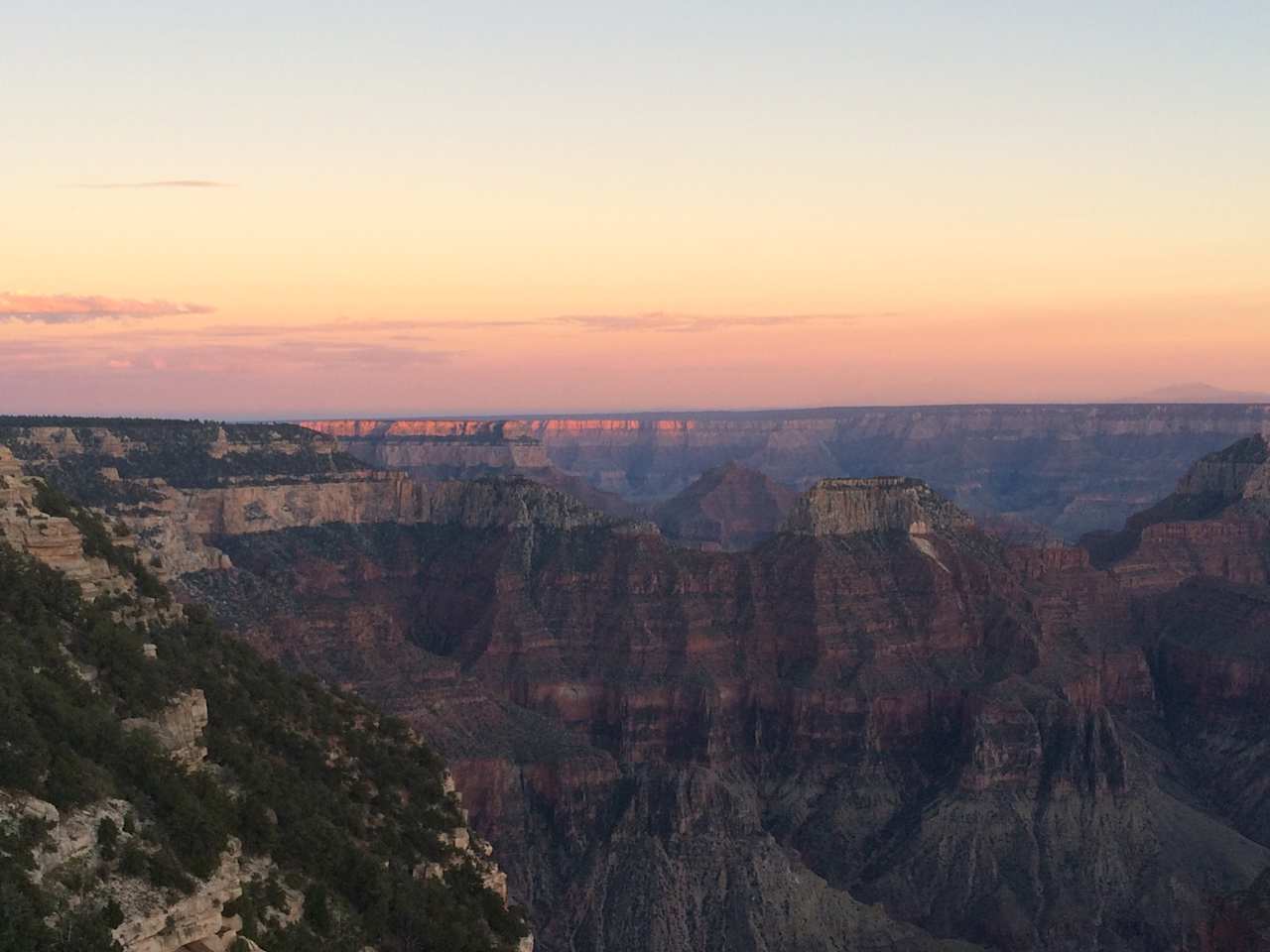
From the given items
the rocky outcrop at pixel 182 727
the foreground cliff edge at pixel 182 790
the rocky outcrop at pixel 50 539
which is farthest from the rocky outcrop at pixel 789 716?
the rocky outcrop at pixel 182 727

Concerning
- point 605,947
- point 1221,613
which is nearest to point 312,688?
point 605,947

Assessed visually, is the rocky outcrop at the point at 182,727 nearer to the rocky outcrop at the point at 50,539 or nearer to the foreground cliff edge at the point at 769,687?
the rocky outcrop at the point at 50,539

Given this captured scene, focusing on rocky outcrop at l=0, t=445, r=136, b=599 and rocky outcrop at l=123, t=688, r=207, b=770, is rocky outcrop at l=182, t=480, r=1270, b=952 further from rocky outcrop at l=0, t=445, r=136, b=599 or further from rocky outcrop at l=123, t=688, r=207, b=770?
rocky outcrop at l=123, t=688, r=207, b=770

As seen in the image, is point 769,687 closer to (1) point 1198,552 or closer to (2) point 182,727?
(1) point 1198,552

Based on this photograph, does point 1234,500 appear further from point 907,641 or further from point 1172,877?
point 1172,877

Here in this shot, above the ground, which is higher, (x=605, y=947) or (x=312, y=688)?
(x=312, y=688)
